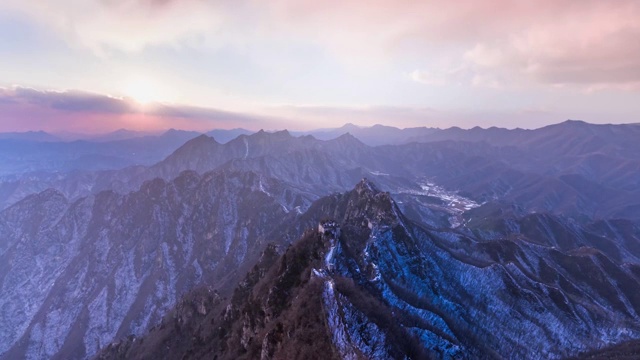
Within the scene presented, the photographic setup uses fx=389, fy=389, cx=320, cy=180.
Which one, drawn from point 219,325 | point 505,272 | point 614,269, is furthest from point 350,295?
point 614,269

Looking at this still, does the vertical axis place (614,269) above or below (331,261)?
below

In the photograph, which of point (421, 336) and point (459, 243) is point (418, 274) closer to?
point (421, 336)

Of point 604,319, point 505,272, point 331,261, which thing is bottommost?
point 604,319

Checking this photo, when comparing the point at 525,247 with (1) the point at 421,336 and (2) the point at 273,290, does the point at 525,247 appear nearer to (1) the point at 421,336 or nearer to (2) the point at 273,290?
(1) the point at 421,336

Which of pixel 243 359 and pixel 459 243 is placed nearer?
pixel 243 359

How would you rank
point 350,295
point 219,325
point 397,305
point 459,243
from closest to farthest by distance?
point 350,295 < point 397,305 < point 219,325 < point 459,243

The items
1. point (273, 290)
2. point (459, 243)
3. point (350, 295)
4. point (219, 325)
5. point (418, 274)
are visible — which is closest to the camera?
point (350, 295)
